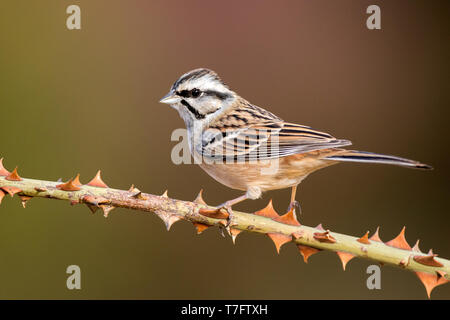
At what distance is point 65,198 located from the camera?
1.82 meters

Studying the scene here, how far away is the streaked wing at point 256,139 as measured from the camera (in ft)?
10.6

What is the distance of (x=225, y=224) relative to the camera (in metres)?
1.89

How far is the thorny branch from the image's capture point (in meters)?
1.78

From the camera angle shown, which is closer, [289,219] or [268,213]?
[289,219]

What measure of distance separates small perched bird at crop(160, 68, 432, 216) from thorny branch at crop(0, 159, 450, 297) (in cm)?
98

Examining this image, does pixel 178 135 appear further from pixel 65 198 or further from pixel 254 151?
pixel 65 198

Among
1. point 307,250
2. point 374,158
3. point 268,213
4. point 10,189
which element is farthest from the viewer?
point 374,158

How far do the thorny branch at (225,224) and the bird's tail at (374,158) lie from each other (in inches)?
12.7

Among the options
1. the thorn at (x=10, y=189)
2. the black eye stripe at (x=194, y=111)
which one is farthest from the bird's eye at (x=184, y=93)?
the thorn at (x=10, y=189)

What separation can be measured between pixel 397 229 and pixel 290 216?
11.5 ft

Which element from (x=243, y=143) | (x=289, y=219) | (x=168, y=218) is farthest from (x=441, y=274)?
(x=243, y=143)

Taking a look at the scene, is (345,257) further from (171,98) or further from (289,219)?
(171,98)

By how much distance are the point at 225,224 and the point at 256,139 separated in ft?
5.55

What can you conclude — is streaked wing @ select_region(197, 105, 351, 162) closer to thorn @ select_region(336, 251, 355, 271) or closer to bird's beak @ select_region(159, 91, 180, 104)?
bird's beak @ select_region(159, 91, 180, 104)
